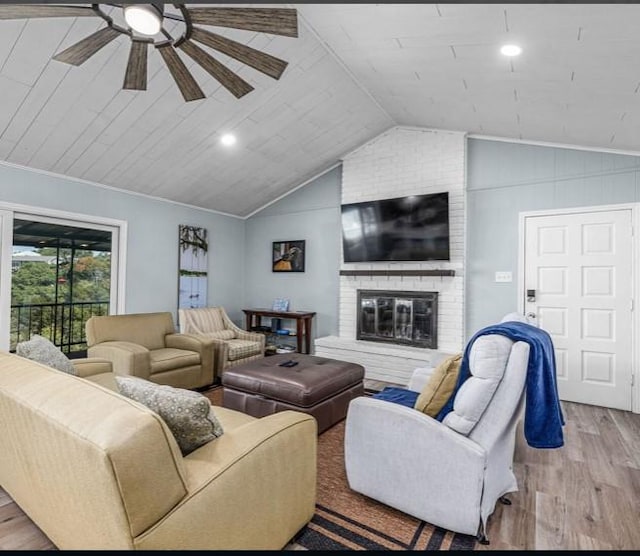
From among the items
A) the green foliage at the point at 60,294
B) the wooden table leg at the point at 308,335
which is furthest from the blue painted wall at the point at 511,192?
the green foliage at the point at 60,294

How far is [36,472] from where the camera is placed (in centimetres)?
150

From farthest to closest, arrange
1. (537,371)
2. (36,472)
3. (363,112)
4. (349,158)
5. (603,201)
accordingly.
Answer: (349,158)
(363,112)
(603,201)
(537,371)
(36,472)

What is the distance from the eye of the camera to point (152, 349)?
4160 millimetres

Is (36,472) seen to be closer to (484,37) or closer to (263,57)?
(263,57)

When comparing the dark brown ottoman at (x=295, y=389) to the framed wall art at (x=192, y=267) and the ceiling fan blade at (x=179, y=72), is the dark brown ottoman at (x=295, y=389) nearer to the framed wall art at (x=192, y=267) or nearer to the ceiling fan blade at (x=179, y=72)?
the ceiling fan blade at (x=179, y=72)

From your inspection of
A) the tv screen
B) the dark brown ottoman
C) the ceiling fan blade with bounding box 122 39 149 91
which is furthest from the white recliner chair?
the tv screen

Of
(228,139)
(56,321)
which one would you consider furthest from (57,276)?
(228,139)

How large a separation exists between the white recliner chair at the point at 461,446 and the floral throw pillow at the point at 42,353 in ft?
6.65

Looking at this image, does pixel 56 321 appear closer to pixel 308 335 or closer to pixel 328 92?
pixel 308 335

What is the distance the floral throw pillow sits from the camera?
237 centimetres

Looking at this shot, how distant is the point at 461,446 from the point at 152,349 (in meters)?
3.46

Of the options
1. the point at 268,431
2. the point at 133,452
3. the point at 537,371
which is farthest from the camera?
the point at 537,371

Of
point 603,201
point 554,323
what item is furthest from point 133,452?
point 603,201

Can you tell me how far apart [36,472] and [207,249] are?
444 centimetres
